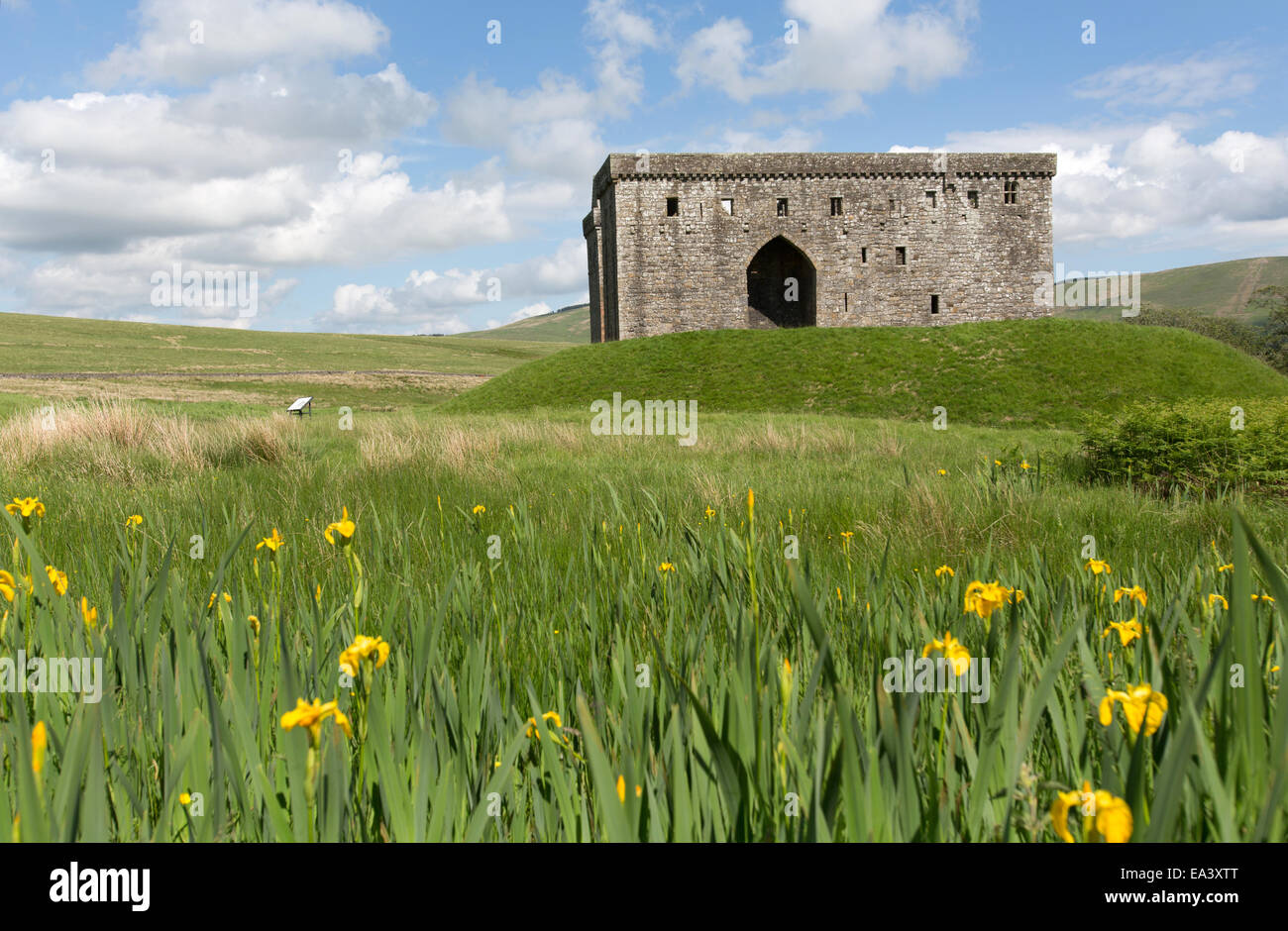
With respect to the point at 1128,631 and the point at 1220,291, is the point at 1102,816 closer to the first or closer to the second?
the point at 1128,631

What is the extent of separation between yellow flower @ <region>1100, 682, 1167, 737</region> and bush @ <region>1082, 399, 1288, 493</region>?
723 centimetres

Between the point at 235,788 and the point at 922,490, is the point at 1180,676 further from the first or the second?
the point at 922,490

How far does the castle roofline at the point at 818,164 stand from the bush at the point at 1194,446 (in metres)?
31.3

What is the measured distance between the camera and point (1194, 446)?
25.4 ft

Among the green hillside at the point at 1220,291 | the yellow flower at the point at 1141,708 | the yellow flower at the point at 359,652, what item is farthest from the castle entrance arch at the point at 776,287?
the green hillside at the point at 1220,291

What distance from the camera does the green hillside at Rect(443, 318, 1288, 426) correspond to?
75.9 feet

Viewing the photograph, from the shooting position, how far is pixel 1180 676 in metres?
1.10

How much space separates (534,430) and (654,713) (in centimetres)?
1147

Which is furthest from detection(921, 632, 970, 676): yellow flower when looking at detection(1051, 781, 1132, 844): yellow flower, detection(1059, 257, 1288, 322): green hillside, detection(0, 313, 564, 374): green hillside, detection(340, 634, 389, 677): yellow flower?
detection(1059, 257, 1288, 322): green hillside

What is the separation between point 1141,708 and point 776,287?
139ft

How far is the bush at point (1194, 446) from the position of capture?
23.7 ft

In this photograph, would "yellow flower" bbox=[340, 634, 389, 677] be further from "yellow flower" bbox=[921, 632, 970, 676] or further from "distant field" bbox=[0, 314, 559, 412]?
"distant field" bbox=[0, 314, 559, 412]

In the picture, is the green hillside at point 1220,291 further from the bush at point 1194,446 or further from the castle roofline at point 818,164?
the bush at point 1194,446

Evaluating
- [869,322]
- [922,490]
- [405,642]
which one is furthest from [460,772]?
[869,322]
